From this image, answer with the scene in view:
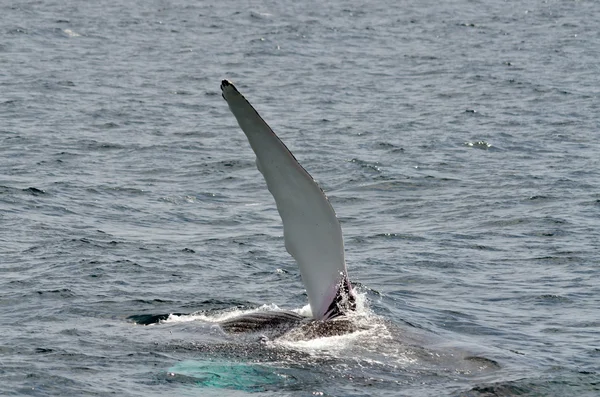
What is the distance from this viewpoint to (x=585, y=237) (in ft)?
60.7

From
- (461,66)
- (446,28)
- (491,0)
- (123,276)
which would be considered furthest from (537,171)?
(491,0)

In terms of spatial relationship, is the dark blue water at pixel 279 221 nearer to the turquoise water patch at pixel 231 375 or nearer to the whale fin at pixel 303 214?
the turquoise water patch at pixel 231 375

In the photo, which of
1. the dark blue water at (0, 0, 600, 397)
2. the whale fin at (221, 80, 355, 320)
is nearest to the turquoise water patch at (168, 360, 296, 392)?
the dark blue water at (0, 0, 600, 397)

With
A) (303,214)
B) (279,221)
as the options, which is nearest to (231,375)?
(303,214)

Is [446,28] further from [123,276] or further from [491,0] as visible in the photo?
[123,276]

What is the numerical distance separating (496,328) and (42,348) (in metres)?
4.95

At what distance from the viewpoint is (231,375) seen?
10297 mm

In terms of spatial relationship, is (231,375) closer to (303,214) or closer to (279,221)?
(303,214)

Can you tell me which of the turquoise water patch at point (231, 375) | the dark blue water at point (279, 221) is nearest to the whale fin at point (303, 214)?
the dark blue water at point (279, 221)

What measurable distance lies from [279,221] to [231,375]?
9.37m

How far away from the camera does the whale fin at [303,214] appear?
1041cm

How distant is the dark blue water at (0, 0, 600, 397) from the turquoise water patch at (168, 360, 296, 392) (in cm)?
2

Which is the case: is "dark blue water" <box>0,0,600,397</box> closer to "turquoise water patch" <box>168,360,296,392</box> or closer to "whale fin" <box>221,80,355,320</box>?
"turquoise water patch" <box>168,360,296,392</box>

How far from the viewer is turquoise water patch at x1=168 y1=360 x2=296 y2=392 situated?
33.3ft
